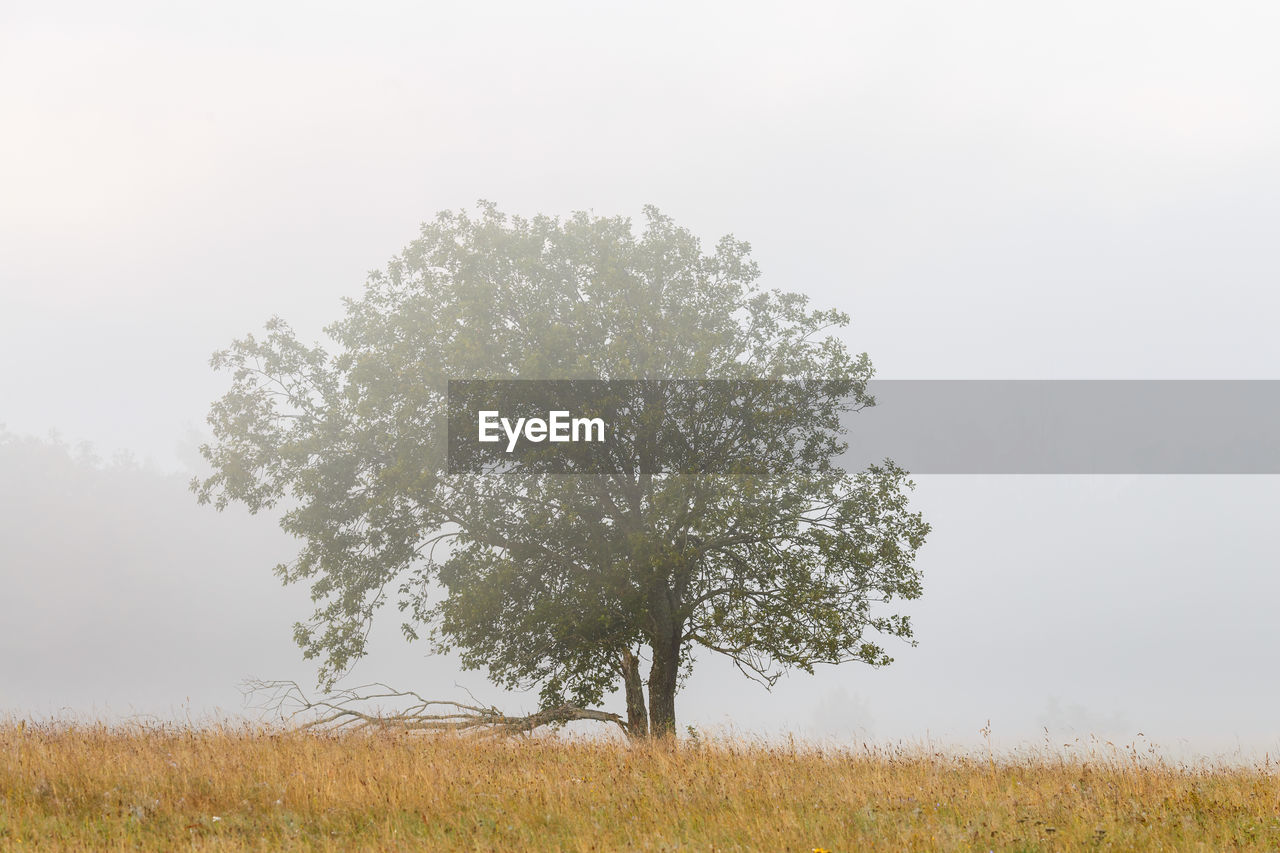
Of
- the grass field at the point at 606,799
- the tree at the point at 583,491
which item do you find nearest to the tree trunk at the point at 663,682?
the tree at the point at 583,491

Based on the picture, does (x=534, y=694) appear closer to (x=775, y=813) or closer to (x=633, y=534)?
(x=633, y=534)

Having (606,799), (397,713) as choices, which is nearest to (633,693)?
(397,713)

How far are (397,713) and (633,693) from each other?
5497 millimetres

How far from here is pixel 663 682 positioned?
1958 cm

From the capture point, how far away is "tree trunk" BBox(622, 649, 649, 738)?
66.1ft

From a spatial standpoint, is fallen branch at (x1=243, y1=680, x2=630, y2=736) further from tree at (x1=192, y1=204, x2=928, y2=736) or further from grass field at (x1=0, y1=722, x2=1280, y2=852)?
grass field at (x1=0, y1=722, x2=1280, y2=852)

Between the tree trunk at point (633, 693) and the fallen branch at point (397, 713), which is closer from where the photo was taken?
the fallen branch at point (397, 713)

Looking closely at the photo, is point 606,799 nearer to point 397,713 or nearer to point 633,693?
point 633,693

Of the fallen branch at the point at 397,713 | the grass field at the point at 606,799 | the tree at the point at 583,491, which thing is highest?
the tree at the point at 583,491

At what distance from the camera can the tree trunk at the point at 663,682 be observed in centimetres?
1952

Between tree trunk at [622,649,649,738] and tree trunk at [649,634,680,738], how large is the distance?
1.42ft

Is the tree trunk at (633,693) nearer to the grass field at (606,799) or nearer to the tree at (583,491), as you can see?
the tree at (583,491)

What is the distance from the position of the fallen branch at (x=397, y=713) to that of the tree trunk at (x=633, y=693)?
10.9 inches

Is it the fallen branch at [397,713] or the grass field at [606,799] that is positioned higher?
the grass field at [606,799]
